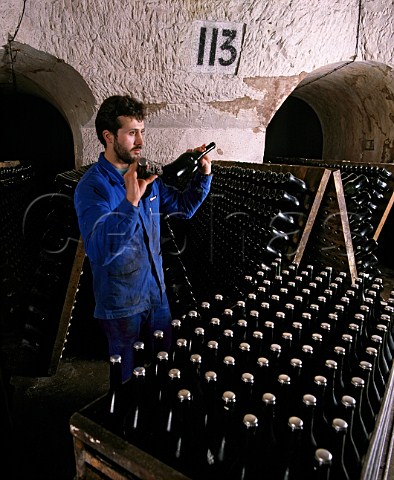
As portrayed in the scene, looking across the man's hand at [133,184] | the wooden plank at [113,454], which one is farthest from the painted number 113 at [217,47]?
the wooden plank at [113,454]

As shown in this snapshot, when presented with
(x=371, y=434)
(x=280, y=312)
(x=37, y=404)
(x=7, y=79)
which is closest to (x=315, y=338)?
(x=280, y=312)

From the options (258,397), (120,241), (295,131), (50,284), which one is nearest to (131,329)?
(120,241)

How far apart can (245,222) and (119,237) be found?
3.28ft

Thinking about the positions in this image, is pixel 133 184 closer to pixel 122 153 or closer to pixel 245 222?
pixel 122 153

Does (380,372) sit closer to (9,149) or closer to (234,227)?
(234,227)

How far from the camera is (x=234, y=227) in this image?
2.39m

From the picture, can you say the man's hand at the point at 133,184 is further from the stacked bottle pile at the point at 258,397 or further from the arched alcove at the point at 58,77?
the arched alcove at the point at 58,77

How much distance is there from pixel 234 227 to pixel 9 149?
5824 mm

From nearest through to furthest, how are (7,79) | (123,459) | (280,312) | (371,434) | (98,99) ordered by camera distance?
(123,459)
(371,434)
(280,312)
(98,99)
(7,79)

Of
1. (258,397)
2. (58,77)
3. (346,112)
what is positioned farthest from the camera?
(346,112)

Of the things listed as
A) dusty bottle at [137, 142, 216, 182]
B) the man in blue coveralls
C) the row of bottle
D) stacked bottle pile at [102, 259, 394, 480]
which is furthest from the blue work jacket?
the row of bottle

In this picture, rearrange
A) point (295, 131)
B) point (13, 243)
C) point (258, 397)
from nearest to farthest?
1. point (258, 397)
2. point (13, 243)
3. point (295, 131)

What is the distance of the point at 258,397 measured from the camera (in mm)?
896

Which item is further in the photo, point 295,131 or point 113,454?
point 295,131
